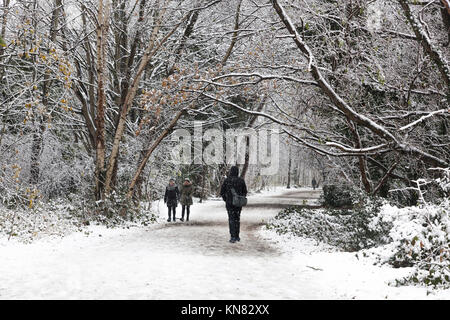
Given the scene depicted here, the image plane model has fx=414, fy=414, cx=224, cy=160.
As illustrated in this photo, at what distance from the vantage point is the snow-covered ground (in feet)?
19.2

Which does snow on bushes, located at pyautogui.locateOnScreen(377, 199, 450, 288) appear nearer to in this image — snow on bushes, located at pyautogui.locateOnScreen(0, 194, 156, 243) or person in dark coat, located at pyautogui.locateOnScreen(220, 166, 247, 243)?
person in dark coat, located at pyautogui.locateOnScreen(220, 166, 247, 243)

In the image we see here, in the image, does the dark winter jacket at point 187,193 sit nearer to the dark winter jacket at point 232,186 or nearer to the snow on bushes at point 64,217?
the snow on bushes at point 64,217

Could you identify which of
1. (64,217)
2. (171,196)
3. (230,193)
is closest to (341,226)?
(230,193)

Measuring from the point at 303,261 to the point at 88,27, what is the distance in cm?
1420

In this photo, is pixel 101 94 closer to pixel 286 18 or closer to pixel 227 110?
pixel 286 18

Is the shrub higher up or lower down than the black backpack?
lower down

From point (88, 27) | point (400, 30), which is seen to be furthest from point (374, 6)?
point (88, 27)

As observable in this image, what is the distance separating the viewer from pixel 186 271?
7289mm

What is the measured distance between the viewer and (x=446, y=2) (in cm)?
785

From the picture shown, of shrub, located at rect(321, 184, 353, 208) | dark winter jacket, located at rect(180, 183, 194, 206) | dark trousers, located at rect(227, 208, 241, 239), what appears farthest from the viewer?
shrub, located at rect(321, 184, 353, 208)

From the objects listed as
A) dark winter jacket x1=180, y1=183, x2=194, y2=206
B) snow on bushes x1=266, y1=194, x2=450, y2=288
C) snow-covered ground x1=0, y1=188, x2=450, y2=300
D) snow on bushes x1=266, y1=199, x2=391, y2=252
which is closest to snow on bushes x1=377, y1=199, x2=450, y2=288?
snow on bushes x1=266, y1=194, x2=450, y2=288

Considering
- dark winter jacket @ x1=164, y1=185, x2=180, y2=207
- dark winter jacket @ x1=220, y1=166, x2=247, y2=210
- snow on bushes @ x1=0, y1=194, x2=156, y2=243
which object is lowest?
snow on bushes @ x1=0, y1=194, x2=156, y2=243

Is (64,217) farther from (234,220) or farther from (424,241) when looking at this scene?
(424,241)

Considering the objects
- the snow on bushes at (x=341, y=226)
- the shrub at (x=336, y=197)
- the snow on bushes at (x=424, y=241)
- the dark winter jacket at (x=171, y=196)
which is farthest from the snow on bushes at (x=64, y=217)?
the shrub at (x=336, y=197)
